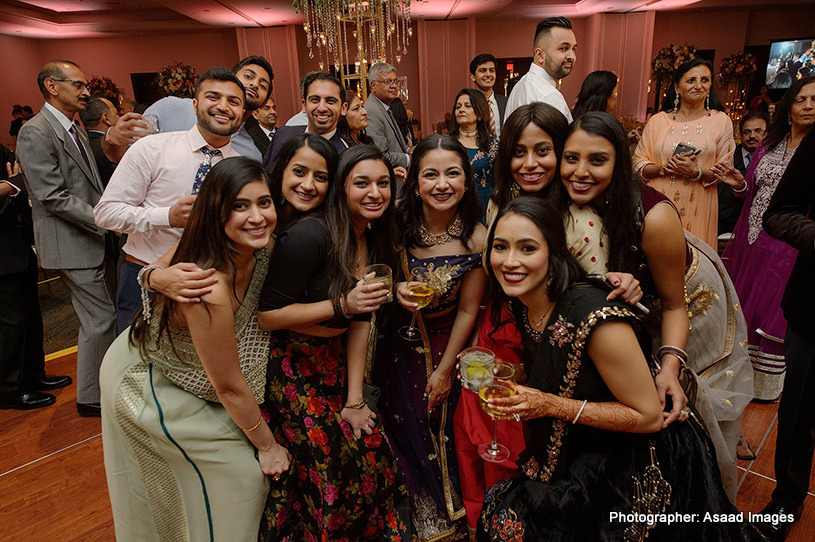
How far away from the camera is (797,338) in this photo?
5.92ft

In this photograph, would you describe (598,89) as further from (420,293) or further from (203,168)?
(203,168)

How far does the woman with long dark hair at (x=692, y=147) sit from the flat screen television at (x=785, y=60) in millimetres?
10980

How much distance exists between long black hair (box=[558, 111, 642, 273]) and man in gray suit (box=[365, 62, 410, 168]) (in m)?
2.21

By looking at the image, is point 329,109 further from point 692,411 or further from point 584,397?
point 692,411

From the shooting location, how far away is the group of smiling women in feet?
4.92

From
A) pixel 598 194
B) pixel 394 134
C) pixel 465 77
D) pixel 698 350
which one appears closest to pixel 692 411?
pixel 698 350

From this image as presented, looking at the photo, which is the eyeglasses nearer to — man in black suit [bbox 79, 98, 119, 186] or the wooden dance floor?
man in black suit [bbox 79, 98, 119, 186]

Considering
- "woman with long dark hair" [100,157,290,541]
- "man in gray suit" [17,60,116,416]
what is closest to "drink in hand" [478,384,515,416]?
"woman with long dark hair" [100,157,290,541]

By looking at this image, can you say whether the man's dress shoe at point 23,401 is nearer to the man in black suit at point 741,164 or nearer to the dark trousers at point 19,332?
the dark trousers at point 19,332

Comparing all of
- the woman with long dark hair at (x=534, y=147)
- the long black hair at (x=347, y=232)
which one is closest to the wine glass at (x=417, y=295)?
the long black hair at (x=347, y=232)

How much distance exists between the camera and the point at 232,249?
1645 mm

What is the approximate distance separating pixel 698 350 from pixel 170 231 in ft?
7.89

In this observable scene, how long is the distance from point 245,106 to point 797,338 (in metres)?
3.20

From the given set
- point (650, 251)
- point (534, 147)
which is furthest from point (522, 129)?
point (650, 251)
